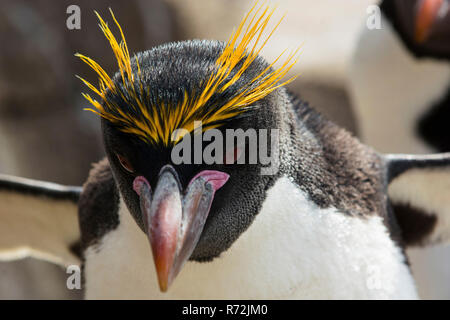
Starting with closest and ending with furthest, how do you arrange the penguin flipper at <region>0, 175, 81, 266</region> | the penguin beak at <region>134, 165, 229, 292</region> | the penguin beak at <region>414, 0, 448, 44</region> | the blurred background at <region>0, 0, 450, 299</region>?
the penguin beak at <region>134, 165, 229, 292</region>
the penguin flipper at <region>0, 175, 81, 266</region>
the penguin beak at <region>414, 0, 448, 44</region>
the blurred background at <region>0, 0, 450, 299</region>

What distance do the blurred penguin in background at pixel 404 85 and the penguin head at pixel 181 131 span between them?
1497 mm

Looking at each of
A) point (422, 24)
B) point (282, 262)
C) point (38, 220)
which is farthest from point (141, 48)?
point (282, 262)

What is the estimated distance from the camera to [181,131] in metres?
1.03

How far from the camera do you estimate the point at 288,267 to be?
4.17 ft

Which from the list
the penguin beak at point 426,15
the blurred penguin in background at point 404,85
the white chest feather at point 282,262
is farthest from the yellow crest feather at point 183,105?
the blurred penguin in background at point 404,85

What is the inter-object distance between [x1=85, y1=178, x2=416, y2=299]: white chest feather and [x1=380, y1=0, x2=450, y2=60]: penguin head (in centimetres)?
115

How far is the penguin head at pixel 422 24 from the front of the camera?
2.25m

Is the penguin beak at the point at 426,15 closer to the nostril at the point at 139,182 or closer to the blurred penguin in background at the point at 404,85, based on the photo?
the blurred penguin in background at the point at 404,85

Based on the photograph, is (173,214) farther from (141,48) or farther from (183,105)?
(141,48)

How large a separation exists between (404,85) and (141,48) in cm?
188

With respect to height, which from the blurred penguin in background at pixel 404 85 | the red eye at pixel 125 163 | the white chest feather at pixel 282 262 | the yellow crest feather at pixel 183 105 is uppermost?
the blurred penguin in background at pixel 404 85

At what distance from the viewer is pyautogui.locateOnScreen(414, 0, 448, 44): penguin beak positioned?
2219 millimetres

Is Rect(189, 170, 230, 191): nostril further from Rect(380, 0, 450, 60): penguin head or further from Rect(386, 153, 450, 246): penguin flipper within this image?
Rect(380, 0, 450, 60): penguin head

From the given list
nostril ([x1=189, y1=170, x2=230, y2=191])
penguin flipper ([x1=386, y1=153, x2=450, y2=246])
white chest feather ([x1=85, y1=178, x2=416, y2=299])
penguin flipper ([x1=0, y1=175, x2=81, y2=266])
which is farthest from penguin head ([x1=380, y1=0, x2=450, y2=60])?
nostril ([x1=189, y1=170, x2=230, y2=191])
